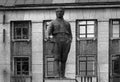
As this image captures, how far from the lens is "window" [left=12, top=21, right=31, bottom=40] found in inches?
1638

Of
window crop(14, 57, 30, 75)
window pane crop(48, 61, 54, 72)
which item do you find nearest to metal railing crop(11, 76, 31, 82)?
window crop(14, 57, 30, 75)

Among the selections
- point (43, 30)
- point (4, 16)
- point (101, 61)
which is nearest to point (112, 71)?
point (101, 61)

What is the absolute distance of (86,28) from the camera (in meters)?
41.0

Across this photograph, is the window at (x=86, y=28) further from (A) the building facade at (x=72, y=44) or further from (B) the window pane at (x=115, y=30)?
(B) the window pane at (x=115, y=30)

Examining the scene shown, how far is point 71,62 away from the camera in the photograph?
1608 inches

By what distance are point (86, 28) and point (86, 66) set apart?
2.96 m

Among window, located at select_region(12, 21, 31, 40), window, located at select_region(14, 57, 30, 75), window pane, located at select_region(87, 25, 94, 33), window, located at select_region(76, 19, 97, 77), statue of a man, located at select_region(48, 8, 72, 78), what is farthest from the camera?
window, located at select_region(12, 21, 31, 40)

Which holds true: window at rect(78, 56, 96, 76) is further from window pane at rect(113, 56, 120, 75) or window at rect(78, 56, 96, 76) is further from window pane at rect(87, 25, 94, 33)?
window pane at rect(87, 25, 94, 33)

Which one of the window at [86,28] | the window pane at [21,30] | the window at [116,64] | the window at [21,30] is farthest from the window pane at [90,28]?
the window pane at [21,30]

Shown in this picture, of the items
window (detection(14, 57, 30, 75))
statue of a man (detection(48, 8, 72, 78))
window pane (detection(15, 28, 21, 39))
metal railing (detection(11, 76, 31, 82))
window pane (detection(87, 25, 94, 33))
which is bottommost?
metal railing (detection(11, 76, 31, 82))

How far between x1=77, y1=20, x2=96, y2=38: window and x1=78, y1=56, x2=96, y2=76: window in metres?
1.74

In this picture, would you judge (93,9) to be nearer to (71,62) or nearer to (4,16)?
(71,62)

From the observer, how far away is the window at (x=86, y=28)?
4100cm

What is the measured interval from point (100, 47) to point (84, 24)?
86.4 inches
